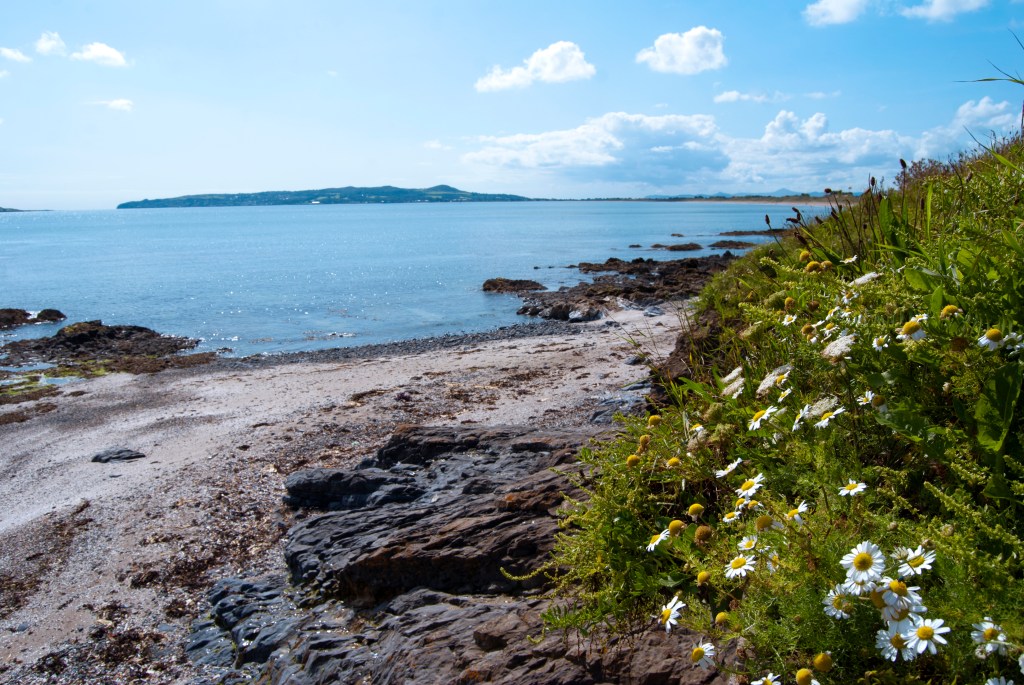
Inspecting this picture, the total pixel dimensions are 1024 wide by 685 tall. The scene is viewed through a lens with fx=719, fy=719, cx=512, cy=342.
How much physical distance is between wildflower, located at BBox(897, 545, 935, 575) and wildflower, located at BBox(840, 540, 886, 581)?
0.06 meters

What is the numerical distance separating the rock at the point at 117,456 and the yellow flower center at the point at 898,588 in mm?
12786

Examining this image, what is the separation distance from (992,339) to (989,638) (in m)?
1.07

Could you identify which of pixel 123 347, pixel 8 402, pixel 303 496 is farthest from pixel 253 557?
pixel 123 347

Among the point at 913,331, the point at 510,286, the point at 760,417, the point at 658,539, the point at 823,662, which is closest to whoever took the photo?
the point at 823,662

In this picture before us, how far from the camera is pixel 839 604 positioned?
1.96 meters

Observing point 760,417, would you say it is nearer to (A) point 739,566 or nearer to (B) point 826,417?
(B) point 826,417

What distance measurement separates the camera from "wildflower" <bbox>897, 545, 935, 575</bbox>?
191 centimetres

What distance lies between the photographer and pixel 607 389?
13805 mm

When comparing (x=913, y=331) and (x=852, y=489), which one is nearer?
(x=852, y=489)

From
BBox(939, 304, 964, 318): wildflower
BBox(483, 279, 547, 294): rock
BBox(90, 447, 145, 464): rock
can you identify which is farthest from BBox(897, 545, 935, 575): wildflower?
BBox(483, 279, 547, 294): rock

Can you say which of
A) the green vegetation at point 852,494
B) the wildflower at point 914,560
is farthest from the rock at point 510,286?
the wildflower at point 914,560

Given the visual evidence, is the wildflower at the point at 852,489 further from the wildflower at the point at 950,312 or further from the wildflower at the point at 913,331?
the wildflower at the point at 950,312

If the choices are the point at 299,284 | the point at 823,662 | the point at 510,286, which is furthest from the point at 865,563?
the point at 299,284

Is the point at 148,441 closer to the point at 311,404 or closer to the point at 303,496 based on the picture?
the point at 311,404
